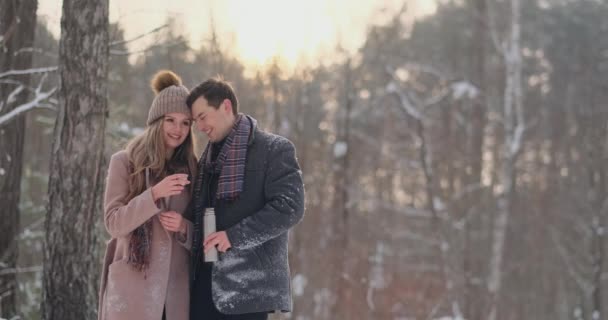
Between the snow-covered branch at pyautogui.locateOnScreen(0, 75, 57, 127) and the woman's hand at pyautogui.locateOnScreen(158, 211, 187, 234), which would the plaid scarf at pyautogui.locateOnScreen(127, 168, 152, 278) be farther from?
the snow-covered branch at pyautogui.locateOnScreen(0, 75, 57, 127)

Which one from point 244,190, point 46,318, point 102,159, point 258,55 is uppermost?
point 258,55

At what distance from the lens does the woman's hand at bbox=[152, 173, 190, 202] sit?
348 centimetres

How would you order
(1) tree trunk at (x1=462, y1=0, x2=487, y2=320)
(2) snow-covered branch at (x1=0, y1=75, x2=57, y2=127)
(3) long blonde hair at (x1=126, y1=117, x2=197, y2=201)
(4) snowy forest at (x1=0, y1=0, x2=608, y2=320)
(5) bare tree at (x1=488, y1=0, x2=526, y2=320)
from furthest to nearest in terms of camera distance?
(1) tree trunk at (x1=462, y1=0, x2=487, y2=320), (5) bare tree at (x1=488, y1=0, x2=526, y2=320), (2) snow-covered branch at (x1=0, y1=75, x2=57, y2=127), (4) snowy forest at (x1=0, y1=0, x2=608, y2=320), (3) long blonde hair at (x1=126, y1=117, x2=197, y2=201)

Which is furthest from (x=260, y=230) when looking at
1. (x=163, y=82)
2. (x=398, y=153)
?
(x=398, y=153)

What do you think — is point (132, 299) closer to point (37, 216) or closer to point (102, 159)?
point (102, 159)

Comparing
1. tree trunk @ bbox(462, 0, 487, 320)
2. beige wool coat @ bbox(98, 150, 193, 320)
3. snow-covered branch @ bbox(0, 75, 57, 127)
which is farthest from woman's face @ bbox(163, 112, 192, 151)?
tree trunk @ bbox(462, 0, 487, 320)

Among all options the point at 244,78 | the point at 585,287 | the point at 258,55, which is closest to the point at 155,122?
the point at 258,55

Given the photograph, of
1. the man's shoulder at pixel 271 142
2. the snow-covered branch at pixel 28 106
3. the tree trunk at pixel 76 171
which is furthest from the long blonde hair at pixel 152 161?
the snow-covered branch at pixel 28 106

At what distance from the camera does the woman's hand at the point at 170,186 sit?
11.4 ft

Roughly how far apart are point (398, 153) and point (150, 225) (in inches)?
843

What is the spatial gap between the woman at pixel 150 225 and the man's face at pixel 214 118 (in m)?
0.12

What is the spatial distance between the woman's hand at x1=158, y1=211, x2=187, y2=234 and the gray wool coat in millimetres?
105

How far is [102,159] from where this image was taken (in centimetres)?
517

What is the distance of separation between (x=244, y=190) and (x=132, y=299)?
740 millimetres
